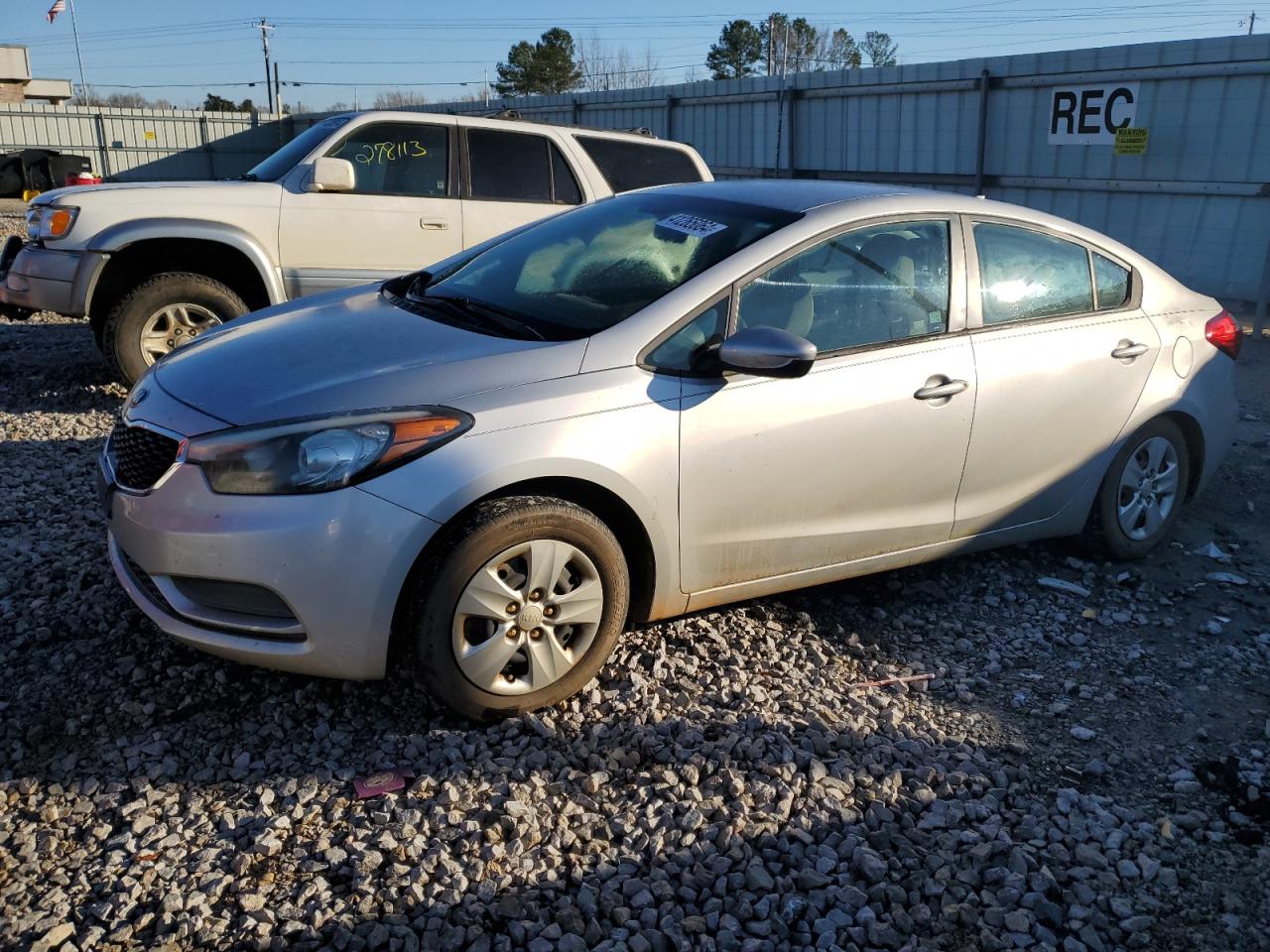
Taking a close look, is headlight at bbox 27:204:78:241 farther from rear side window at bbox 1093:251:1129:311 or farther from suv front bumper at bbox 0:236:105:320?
rear side window at bbox 1093:251:1129:311

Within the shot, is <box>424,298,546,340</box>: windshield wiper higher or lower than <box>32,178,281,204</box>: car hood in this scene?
lower

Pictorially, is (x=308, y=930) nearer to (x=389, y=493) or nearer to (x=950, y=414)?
(x=389, y=493)

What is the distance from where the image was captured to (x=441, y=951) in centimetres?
257

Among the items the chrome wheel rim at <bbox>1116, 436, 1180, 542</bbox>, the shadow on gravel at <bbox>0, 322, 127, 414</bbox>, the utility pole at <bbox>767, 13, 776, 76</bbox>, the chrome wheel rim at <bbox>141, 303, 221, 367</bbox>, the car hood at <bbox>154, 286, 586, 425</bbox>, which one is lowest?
the shadow on gravel at <bbox>0, 322, 127, 414</bbox>

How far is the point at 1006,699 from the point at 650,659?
128 cm

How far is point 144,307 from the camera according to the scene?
6.92 meters

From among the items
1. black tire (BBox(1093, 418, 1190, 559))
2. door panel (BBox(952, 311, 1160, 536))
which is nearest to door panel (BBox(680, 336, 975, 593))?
door panel (BBox(952, 311, 1160, 536))

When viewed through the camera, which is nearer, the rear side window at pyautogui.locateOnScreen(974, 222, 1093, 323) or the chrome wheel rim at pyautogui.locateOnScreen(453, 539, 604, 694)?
the chrome wheel rim at pyautogui.locateOnScreen(453, 539, 604, 694)

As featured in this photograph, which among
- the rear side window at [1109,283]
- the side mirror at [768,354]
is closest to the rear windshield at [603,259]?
the side mirror at [768,354]

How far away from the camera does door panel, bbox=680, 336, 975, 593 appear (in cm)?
369

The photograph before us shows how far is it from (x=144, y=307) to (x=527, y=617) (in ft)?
15.5

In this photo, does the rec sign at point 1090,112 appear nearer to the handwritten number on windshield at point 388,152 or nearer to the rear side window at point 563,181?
the rear side window at point 563,181

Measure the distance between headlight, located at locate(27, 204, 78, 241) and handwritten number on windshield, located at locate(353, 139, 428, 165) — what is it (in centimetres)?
188

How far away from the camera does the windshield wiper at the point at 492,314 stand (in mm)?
3785
